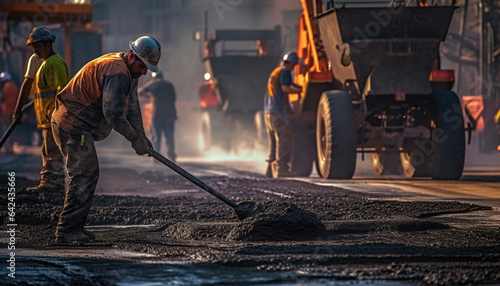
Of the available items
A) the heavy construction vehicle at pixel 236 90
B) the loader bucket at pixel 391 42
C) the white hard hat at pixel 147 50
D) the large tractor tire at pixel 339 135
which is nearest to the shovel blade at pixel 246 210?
the white hard hat at pixel 147 50

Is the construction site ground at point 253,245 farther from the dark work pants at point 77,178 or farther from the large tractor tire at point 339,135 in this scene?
the large tractor tire at point 339,135

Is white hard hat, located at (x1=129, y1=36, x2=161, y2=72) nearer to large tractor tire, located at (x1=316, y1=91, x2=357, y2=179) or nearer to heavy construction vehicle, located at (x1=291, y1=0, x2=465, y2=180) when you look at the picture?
heavy construction vehicle, located at (x1=291, y1=0, x2=465, y2=180)

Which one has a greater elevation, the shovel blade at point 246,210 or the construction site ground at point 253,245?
the shovel blade at point 246,210

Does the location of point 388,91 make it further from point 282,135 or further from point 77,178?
point 77,178

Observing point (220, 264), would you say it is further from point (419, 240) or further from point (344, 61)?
point (344, 61)

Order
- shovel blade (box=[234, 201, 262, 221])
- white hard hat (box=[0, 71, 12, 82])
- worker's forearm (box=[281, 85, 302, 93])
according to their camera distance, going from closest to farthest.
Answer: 1. shovel blade (box=[234, 201, 262, 221])
2. worker's forearm (box=[281, 85, 302, 93])
3. white hard hat (box=[0, 71, 12, 82])

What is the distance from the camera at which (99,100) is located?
21.4ft

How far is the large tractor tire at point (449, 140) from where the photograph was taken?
1193 cm

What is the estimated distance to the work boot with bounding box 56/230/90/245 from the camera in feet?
21.2

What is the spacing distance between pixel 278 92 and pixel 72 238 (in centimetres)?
757

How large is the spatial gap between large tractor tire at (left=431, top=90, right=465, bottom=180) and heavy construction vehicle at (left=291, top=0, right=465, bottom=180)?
0.04 ft

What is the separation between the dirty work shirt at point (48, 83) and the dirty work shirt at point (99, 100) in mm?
3006

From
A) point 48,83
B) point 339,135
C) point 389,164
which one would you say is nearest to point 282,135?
point 389,164

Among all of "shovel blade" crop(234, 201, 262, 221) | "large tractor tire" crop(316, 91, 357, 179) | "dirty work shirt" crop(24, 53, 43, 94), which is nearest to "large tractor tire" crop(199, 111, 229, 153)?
"large tractor tire" crop(316, 91, 357, 179)
